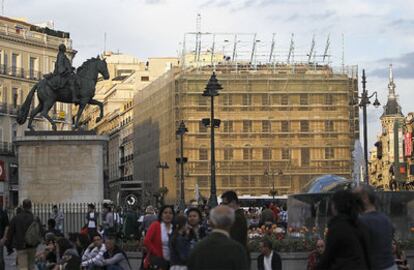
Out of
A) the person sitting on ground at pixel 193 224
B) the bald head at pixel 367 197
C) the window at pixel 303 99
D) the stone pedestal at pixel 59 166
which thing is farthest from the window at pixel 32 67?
the bald head at pixel 367 197

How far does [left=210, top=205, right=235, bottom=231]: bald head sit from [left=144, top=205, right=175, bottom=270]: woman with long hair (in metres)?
4.32

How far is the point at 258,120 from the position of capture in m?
88.1

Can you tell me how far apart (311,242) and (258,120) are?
218 feet

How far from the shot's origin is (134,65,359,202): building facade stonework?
87.2 metres

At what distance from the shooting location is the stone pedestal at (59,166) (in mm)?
39125

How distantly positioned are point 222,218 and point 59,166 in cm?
2966

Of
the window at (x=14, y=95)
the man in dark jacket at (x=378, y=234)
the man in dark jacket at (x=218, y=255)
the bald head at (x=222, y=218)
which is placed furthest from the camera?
the window at (x=14, y=95)

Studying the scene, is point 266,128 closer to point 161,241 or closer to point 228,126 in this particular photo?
point 228,126

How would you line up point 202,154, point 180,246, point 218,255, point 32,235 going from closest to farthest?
point 218,255, point 180,246, point 32,235, point 202,154

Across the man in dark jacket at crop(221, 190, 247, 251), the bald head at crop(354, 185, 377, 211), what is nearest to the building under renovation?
the man in dark jacket at crop(221, 190, 247, 251)

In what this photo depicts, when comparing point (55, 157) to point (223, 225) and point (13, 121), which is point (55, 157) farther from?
point (13, 121)

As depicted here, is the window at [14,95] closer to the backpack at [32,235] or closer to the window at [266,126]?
the window at [266,126]

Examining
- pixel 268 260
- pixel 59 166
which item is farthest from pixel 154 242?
pixel 59 166

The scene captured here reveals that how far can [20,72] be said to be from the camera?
8900 centimetres
